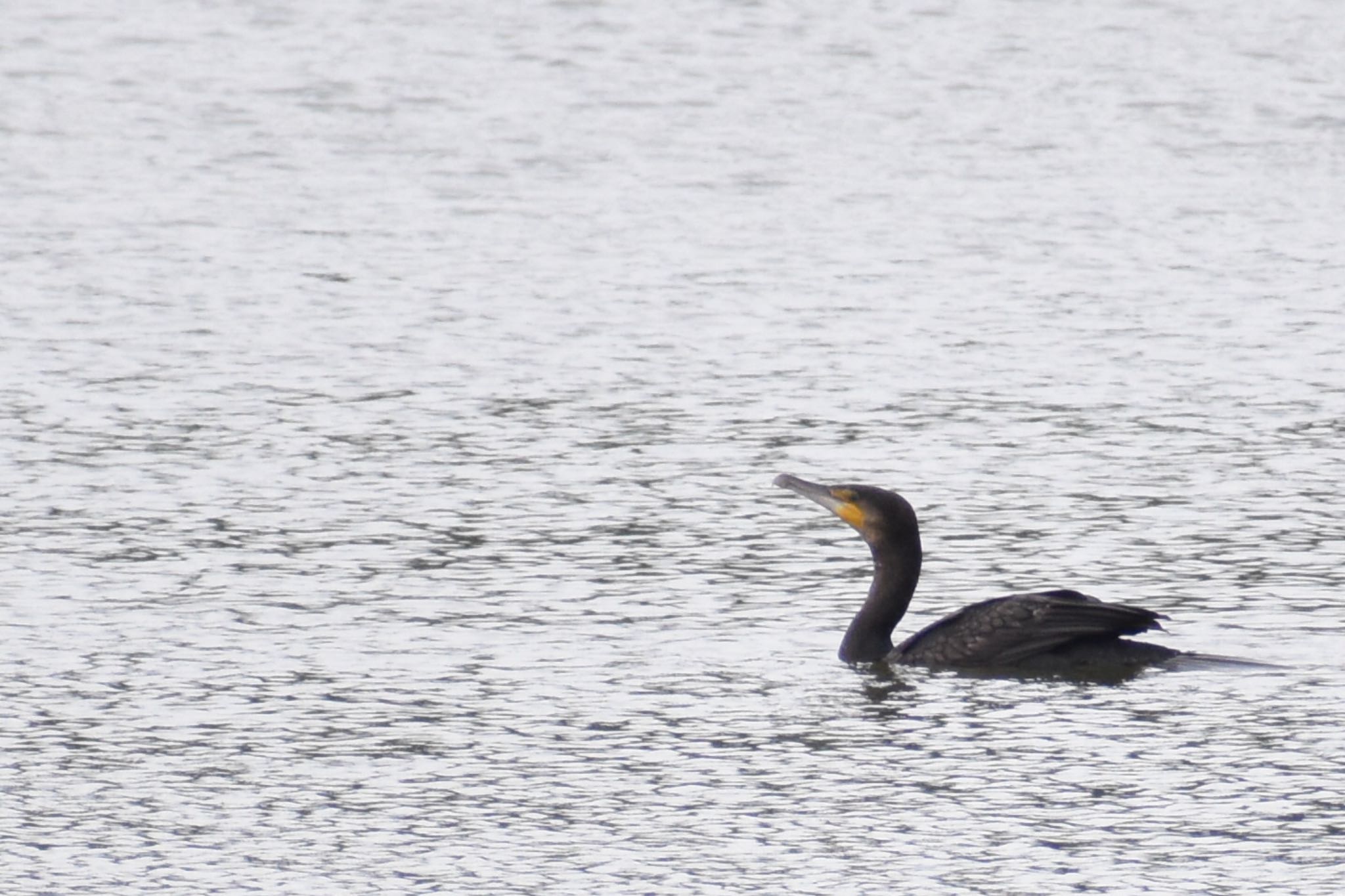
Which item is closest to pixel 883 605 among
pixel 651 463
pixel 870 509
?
pixel 870 509

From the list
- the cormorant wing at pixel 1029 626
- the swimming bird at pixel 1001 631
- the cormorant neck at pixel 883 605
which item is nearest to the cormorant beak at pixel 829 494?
the cormorant neck at pixel 883 605

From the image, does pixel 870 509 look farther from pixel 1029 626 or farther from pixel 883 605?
pixel 1029 626

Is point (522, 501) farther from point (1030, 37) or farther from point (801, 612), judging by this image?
point (1030, 37)

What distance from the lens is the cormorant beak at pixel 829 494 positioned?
34.3ft

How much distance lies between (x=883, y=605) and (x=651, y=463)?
9.19ft

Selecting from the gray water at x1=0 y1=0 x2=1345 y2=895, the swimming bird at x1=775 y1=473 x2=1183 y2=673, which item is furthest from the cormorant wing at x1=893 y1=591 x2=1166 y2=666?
the gray water at x1=0 y1=0 x2=1345 y2=895

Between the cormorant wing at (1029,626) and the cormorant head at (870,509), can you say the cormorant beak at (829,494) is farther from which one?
the cormorant wing at (1029,626)

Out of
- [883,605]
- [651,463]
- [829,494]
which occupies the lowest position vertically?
[651,463]

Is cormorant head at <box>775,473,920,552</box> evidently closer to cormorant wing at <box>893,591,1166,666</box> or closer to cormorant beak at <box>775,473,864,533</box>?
cormorant beak at <box>775,473,864,533</box>

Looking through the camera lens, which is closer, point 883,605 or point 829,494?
point 883,605

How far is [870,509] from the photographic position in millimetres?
10320

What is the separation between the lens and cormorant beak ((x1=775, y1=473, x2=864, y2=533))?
10.4 meters

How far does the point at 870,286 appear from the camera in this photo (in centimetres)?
1677

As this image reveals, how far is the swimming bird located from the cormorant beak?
324mm
